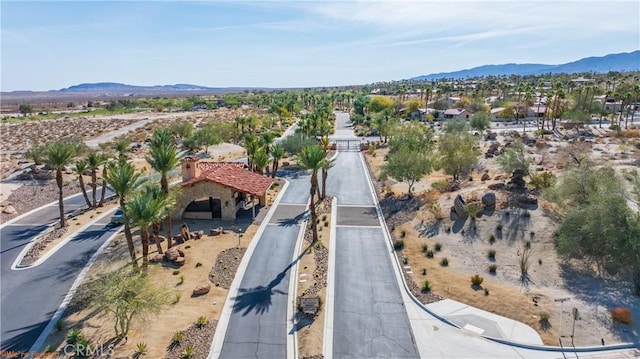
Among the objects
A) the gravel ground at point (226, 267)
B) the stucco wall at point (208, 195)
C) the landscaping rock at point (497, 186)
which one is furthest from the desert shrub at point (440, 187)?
the gravel ground at point (226, 267)

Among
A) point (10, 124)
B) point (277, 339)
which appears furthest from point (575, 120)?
point (10, 124)

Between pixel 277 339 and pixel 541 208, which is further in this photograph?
pixel 541 208

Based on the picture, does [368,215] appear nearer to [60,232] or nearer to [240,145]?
[60,232]

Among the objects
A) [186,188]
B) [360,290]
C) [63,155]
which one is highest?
[63,155]

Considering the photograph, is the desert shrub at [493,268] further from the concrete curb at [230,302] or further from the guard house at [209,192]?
the guard house at [209,192]

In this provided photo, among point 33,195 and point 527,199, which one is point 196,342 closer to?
point 527,199

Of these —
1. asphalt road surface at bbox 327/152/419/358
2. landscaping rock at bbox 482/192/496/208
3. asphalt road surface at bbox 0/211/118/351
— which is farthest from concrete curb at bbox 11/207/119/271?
landscaping rock at bbox 482/192/496/208
